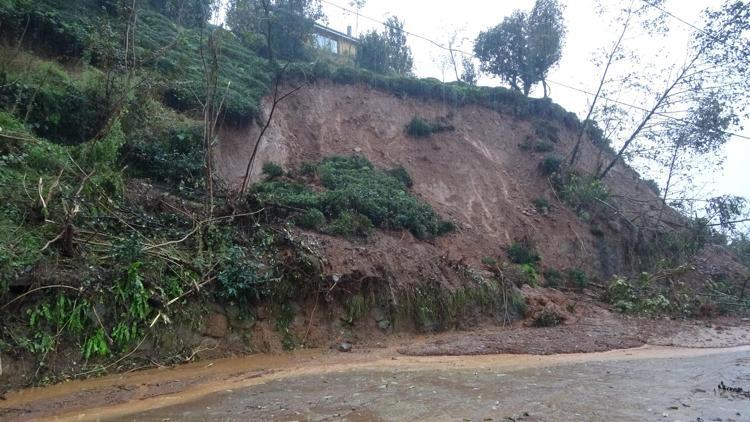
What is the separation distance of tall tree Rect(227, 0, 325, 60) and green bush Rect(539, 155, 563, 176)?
43.3ft

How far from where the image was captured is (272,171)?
57.3ft

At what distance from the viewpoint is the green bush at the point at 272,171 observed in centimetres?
1744

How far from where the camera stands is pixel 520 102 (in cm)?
2725

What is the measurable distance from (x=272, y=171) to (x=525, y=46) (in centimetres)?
1831

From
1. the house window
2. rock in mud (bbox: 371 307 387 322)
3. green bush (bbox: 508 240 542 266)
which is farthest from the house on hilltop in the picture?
rock in mud (bbox: 371 307 387 322)

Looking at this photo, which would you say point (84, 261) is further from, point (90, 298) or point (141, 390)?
point (141, 390)

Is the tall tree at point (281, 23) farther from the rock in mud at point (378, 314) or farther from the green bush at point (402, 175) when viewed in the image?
the rock in mud at point (378, 314)

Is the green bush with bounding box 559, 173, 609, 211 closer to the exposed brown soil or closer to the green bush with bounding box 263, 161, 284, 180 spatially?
the exposed brown soil

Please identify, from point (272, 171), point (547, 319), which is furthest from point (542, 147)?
point (272, 171)

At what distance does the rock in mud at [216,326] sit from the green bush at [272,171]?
8.48 meters

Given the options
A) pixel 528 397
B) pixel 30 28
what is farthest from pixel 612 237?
pixel 30 28

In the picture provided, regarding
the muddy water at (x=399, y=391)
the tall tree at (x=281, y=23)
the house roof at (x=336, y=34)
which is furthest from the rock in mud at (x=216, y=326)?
the house roof at (x=336, y=34)

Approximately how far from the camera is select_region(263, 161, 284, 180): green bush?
57.2 feet

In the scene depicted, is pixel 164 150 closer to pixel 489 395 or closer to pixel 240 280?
pixel 240 280
